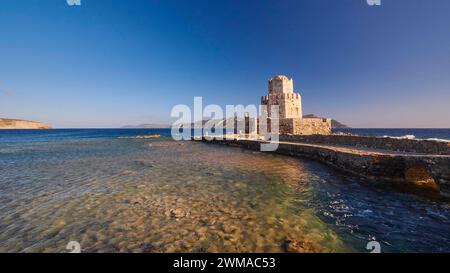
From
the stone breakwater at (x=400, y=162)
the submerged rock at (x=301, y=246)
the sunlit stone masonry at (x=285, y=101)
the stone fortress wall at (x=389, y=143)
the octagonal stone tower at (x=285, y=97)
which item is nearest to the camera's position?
the submerged rock at (x=301, y=246)

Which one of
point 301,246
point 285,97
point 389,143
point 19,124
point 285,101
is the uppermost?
point 19,124

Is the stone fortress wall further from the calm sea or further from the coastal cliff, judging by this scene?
the coastal cliff

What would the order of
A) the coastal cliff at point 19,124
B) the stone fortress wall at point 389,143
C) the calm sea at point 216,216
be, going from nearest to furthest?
the calm sea at point 216,216, the stone fortress wall at point 389,143, the coastal cliff at point 19,124

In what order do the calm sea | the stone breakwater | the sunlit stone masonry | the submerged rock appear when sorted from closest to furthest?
1. the submerged rock
2. the calm sea
3. the stone breakwater
4. the sunlit stone masonry

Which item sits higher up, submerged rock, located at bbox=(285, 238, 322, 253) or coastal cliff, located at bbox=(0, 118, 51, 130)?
coastal cliff, located at bbox=(0, 118, 51, 130)

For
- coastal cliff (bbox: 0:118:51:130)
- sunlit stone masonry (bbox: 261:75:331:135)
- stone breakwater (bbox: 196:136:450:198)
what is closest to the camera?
stone breakwater (bbox: 196:136:450:198)

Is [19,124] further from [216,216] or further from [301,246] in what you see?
[301,246]

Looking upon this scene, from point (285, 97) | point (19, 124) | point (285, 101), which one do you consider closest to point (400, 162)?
point (285, 101)

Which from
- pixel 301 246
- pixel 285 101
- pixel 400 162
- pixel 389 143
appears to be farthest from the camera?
pixel 285 101

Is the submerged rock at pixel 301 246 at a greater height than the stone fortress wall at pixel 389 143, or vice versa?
the stone fortress wall at pixel 389 143

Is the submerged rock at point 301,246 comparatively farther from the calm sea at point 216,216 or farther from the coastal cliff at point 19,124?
the coastal cliff at point 19,124

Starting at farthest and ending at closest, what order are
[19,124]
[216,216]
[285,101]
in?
[19,124] < [285,101] < [216,216]

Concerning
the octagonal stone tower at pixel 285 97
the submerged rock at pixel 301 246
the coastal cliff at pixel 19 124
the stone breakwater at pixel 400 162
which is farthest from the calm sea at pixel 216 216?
the coastal cliff at pixel 19 124

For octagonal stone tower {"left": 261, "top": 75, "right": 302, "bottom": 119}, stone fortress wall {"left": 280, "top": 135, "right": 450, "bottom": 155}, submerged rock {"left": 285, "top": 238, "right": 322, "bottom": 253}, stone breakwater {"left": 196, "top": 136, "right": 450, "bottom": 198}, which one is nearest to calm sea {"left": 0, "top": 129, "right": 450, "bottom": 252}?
submerged rock {"left": 285, "top": 238, "right": 322, "bottom": 253}
